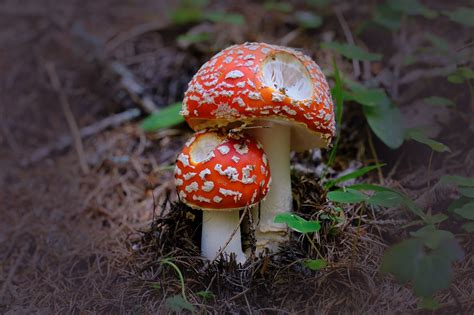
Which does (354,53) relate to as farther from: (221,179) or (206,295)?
(206,295)

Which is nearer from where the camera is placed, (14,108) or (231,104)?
(231,104)

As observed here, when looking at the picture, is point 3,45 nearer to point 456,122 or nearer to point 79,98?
point 79,98

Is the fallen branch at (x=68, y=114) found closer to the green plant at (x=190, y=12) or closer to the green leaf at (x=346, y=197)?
the green plant at (x=190, y=12)

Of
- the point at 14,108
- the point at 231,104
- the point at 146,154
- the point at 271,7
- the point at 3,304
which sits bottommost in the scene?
the point at 3,304

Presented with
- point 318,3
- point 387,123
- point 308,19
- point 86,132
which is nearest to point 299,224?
point 387,123

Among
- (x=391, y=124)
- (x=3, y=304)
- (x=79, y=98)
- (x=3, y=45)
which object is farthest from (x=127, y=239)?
(x=3, y=45)

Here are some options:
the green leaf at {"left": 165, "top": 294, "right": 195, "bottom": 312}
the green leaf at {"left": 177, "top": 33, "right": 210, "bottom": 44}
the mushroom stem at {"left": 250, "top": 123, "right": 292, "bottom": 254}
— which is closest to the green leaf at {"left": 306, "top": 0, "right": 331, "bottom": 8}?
the green leaf at {"left": 177, "top": 33, "right": 210, "bottom": 44}

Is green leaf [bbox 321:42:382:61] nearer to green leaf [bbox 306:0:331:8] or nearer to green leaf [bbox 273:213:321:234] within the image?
green leaf [bbox 273:213:321:234]
